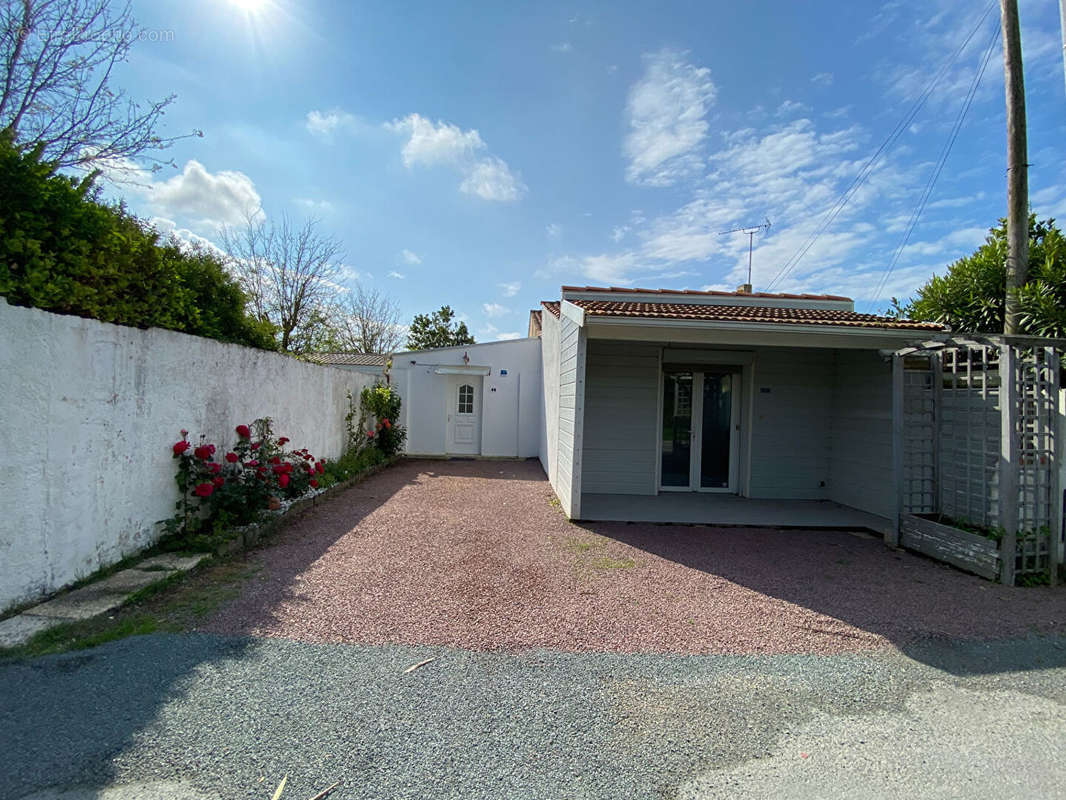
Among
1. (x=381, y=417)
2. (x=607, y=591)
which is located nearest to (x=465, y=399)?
(x=381, y=417)

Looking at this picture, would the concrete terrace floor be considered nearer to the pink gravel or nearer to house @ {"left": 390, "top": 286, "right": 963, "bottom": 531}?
the pink gravel

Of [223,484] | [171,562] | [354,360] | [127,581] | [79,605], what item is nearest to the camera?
[79,605]

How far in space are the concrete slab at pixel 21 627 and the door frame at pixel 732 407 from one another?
286 inches

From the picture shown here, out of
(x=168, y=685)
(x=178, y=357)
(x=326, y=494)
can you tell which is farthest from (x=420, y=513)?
(x=168, y=685)

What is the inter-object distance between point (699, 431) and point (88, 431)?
772 cm

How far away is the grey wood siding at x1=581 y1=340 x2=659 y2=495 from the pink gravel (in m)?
1.90

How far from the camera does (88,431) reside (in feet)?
12.3

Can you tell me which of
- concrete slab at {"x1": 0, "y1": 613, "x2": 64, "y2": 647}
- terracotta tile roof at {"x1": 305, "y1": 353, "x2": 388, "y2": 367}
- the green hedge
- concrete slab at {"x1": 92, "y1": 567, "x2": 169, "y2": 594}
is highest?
terracotta tile roof at {"x1": 305, "y1": 353, "x2": 388, "y2": 367}

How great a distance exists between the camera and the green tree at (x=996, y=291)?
6.24m

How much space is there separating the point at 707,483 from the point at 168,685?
25.5 feet

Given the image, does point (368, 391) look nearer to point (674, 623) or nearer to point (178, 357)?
point (178, 357)

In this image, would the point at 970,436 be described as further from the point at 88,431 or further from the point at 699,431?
the point at 88,431

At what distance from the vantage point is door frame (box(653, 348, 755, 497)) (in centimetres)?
842

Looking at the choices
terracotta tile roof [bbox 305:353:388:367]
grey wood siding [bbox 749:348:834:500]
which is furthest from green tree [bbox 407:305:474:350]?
grey wood siding [bbox 749:348:834:500]
